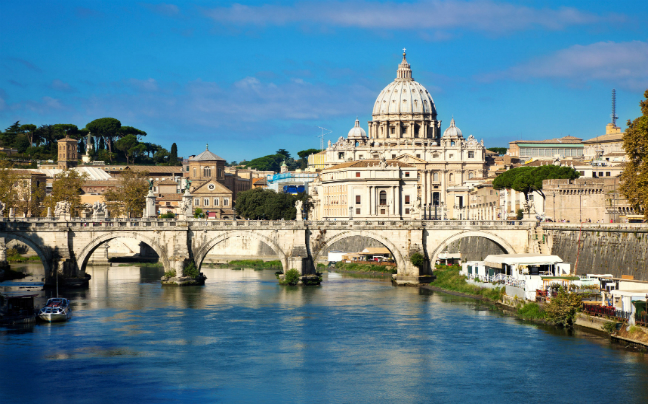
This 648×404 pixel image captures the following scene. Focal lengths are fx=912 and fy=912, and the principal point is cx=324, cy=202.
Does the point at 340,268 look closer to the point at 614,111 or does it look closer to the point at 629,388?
the point at 629,388

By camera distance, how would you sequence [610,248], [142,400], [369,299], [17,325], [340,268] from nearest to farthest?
1. [142,400]
2. [17,325]
3. [610,248]
4. [369,299]
5. [340,268]

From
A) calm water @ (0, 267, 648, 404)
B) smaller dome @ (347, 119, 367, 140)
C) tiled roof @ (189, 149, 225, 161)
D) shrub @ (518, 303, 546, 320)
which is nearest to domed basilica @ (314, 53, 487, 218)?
smaller dome @ (347, 119, 367, 140)

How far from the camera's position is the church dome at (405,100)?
154375mm

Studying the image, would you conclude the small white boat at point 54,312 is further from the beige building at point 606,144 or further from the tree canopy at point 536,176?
the beige building at point 606,144

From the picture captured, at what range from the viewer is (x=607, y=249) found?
156 ft

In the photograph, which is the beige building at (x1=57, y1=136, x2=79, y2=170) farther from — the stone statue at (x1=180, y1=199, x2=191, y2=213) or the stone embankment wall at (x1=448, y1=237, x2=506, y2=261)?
the stone statue at (x1=180, y1=199, x2=191, y2=213)

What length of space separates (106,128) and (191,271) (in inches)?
3877

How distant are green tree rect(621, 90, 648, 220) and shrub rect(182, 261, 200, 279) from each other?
84.3ft

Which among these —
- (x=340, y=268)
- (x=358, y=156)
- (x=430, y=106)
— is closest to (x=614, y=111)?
(x=430, y=106)

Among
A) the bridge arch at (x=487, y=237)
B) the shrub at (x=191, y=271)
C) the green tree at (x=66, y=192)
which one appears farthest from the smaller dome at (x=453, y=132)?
the shrub at (x=191, y=271)

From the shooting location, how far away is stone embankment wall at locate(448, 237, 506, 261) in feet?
215

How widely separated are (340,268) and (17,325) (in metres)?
37.7

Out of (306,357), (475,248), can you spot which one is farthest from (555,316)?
(475,248)

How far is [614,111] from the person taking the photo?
14538cm
